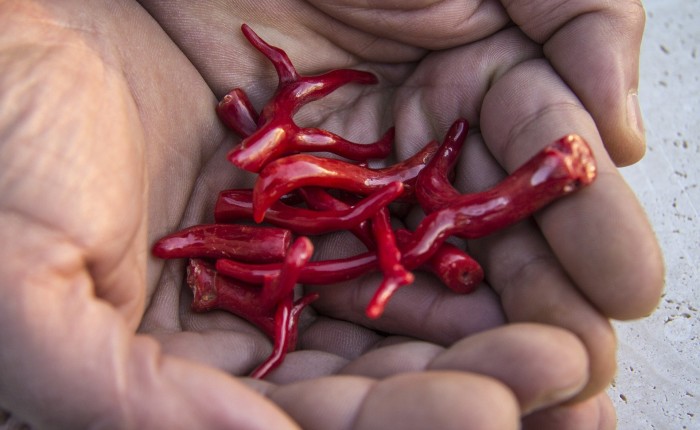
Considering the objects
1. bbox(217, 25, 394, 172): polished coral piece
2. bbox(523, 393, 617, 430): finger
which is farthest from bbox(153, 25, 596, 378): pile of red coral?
bbox(523, 393, 617, 430): finger

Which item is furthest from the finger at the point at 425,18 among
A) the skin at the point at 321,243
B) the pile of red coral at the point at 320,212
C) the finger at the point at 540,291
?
the finger at the point at 540,291

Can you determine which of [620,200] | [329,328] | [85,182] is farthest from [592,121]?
[85,182]

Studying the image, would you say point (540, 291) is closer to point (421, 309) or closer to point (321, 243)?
point (421, 309)

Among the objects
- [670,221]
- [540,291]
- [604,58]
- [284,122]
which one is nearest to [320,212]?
[284,122]

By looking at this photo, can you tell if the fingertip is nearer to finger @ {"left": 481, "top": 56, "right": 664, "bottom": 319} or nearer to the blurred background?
finger @ {"left": 481, "top": 56, "right": 664, "bottom": 319}

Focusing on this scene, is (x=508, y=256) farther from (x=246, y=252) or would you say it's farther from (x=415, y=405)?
(x=246, y=252)
